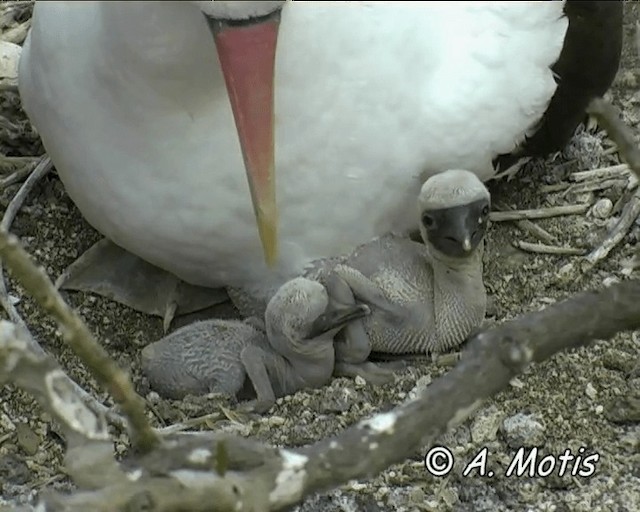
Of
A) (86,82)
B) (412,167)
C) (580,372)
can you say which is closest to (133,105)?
(86,82)

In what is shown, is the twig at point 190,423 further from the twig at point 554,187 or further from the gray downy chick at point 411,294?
the twig at point 554,187

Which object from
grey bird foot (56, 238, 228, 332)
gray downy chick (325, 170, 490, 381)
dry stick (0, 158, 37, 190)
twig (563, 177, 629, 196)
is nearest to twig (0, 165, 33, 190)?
dry stick (0, 158, 37, 190)

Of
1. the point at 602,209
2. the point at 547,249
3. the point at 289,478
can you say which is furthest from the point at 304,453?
the point at 602,209

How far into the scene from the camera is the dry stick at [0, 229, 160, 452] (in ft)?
3.32

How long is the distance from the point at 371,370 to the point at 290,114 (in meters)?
0.44

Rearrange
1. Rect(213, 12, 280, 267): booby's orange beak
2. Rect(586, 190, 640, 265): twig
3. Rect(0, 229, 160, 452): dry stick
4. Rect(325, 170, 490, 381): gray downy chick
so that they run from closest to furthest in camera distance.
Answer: Rect(0, 229, 160, 452): dry stick < Rect(213, 12, 280, 267): booby's orange beak < Rect(325, 170, 490, 381): gray downy chick < Rect(586, 190, 640, 265): twig

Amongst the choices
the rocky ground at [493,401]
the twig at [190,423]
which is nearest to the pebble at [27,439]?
the rocky ground at [493,401]

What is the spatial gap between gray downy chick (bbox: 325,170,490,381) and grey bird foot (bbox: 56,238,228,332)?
34 centimetres

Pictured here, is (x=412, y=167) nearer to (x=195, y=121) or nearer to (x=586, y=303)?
(x=195, y=121)

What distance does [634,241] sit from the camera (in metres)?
2.23

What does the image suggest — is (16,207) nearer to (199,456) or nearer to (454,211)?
(454,211)

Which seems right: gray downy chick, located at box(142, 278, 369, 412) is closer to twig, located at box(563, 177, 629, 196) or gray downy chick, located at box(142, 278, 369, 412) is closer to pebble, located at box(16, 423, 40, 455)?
pebble, located at box(16, 423, 40, 455)

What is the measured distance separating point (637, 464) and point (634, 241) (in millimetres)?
559

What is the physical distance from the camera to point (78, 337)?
103cm
